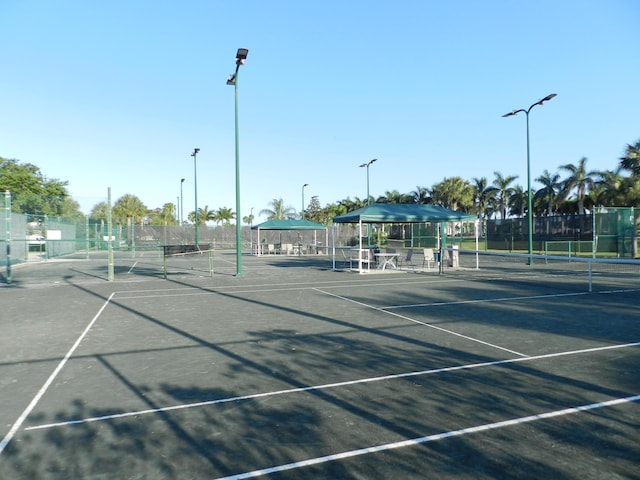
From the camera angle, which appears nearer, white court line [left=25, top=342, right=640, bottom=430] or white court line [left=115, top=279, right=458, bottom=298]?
white court line [left=25, top=342, right=640, bottom=430]

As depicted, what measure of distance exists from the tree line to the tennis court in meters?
24.0

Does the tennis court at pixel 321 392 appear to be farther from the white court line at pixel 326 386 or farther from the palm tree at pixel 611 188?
the palm tree at pixel 611 188

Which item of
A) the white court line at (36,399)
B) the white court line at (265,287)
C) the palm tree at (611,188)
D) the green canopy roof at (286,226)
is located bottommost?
the white court line at (36,399)

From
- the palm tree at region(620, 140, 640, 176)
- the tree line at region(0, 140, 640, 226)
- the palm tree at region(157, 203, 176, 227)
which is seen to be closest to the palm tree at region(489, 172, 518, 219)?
the tree line at region(0, 140, 640, 226)

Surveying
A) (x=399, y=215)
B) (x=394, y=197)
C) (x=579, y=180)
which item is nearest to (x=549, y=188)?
(x=579, y=180)

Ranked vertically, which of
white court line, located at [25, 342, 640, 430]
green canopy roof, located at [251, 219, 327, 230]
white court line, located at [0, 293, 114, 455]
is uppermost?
green canopy roof, located at [251, 219, 327, 230]

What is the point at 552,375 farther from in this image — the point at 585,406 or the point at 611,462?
the point at 611,462

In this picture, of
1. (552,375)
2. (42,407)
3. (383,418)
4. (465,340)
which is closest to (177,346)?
(42,407)

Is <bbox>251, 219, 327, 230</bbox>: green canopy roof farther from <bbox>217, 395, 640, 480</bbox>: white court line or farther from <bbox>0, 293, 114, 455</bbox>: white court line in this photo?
<bbox>217, 395, 640, 480</bbox>: white court line

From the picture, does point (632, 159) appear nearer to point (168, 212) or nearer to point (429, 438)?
point (429, 438)

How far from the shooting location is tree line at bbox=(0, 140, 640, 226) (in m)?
35.4

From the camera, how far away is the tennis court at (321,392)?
3549 mm

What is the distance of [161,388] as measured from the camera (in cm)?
526

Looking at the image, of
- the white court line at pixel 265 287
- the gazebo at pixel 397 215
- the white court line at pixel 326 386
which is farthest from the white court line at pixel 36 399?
the gazebo at pixel 397 215
